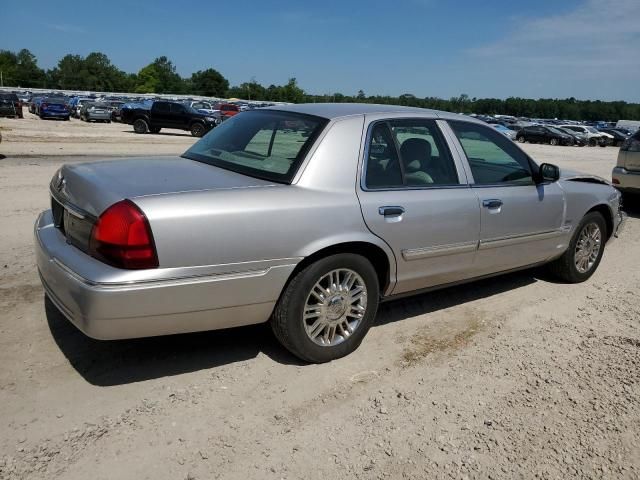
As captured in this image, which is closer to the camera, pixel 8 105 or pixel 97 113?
pixel 8 105

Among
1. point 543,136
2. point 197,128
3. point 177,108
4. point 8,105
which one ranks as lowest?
point 543,136

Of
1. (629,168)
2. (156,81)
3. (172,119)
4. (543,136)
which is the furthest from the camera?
(156,81)

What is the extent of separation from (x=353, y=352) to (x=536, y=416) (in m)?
1.21

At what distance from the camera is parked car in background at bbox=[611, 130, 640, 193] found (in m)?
9.11

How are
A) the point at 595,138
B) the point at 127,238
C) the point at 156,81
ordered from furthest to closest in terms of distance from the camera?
1. the point at 156,81
2. the point at 595,138
3. the point at 127,238

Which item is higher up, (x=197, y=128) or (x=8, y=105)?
Answer: (x=8, y=105)

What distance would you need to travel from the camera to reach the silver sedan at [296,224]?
2.91 metres

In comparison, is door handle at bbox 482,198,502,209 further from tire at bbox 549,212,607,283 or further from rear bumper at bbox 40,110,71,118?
rear bumper at bbox 40,110,71,118

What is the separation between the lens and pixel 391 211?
3.67 meters

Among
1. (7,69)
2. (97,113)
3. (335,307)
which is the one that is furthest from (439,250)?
(7,69)

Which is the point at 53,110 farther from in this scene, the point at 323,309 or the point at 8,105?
the point at 323,309

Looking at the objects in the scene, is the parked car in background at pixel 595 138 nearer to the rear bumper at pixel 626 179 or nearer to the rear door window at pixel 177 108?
the rear door window at pixel 177 108

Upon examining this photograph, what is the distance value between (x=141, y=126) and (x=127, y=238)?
26.9 metres

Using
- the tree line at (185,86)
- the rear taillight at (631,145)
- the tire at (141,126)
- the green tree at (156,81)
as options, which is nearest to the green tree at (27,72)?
the tree line at (185,86)
